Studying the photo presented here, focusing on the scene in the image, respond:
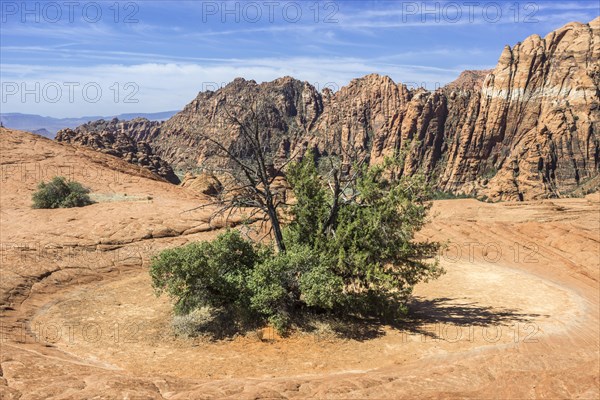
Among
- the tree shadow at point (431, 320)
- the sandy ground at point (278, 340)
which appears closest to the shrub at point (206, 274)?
the sandy ground at point (278, 340)

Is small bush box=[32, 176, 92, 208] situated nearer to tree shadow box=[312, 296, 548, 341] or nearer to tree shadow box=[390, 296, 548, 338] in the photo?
tree shadow box=[312, 296, 548, 341]

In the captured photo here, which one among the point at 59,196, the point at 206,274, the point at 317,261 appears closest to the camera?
the point at 206,274

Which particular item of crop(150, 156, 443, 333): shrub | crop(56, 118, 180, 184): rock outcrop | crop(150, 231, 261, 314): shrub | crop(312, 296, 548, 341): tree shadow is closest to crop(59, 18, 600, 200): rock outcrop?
crop(56, 118, 180, 184): rock outcrop

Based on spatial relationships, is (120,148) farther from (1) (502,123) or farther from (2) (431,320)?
(1) (502,123)

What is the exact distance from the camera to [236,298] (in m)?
15.7

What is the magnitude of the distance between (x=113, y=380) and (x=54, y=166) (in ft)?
118

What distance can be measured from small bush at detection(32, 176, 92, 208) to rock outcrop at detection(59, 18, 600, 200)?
66.9 meters

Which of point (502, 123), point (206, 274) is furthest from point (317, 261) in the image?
point (502, 123)

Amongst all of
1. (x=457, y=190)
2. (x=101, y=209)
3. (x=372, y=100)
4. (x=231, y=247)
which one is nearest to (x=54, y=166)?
(x=101, y=209)

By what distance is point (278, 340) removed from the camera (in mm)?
14672

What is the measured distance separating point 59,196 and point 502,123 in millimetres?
138135

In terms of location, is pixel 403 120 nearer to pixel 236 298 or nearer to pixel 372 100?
pixel 372 100

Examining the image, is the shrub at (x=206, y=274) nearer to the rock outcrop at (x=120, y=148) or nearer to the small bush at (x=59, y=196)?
the small bush at (x=59, y=196)

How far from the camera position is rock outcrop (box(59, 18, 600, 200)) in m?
118
